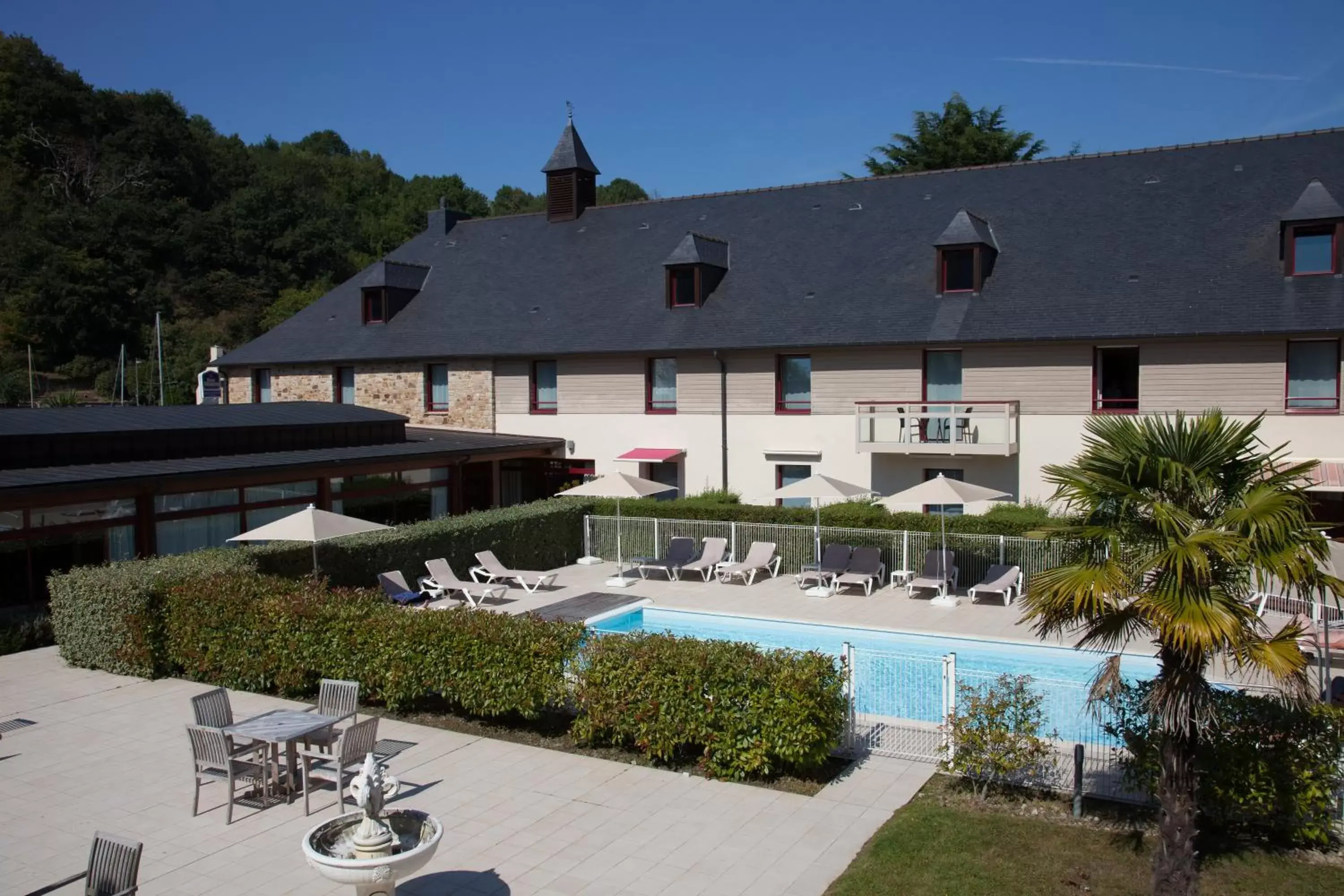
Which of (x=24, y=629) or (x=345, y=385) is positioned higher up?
(x=345, y=385)

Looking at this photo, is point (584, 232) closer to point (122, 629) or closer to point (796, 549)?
point (796, 549)

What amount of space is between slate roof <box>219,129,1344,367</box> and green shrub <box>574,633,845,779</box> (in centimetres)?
1463

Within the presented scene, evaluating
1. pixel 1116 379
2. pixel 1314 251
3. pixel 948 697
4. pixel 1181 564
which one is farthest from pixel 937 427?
pixel 1181 564

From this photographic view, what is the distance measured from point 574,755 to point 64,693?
6.97 metres

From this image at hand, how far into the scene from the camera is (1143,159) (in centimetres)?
2602

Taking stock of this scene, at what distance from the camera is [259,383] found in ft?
109

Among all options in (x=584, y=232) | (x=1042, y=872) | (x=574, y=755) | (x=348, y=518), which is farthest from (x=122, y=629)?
(x=584, y=232)

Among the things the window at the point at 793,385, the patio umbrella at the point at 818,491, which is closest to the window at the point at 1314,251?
the patio umbrella at the point at 818,491

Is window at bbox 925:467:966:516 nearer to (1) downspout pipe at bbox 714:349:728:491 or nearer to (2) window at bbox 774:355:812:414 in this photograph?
(2) window at bbox 774:355:812:414

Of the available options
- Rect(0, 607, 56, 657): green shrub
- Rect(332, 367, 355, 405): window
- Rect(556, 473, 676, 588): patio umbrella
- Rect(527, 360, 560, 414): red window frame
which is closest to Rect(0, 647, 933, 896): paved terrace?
Rect(0, 607, 56, 657): green shrub

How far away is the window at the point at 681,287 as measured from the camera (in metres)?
27.3

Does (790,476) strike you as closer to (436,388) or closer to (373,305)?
(436,388)

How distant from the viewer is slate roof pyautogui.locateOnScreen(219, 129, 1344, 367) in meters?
22.0

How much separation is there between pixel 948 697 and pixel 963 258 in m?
16.4
